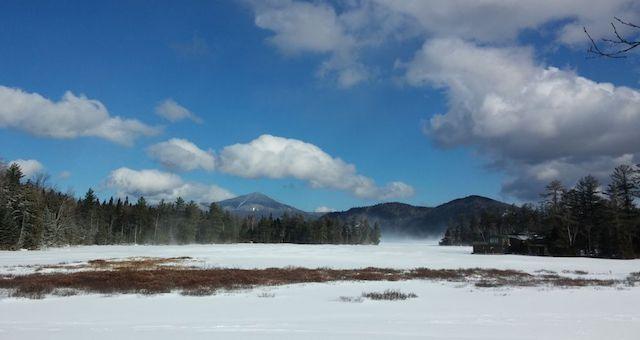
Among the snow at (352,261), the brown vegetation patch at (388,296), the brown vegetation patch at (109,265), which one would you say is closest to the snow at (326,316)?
the brown vegetation patch at (388,296)

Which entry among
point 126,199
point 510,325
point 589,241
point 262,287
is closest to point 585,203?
point 589,241

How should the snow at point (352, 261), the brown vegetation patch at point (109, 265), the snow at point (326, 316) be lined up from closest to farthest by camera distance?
the snow at point (326, 316)
the brown vegetation patch at point (109, 265)
the snow at point (352, 261)

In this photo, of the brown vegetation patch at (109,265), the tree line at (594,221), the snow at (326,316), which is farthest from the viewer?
the tree line at (594,221)

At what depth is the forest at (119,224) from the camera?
7462 cm

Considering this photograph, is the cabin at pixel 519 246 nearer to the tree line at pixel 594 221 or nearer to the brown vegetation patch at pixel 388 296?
the tree line at pixel 594 221

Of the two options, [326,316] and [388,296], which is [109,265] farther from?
[326,316]

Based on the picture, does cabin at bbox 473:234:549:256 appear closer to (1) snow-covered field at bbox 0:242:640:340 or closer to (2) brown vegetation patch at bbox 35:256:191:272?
(1) snow-covered field at bbox 0:242:640:340

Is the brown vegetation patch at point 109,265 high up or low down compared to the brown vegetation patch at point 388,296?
down

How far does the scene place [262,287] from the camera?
26250 mm

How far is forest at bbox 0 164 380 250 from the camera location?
245ft

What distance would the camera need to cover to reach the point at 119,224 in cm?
13488

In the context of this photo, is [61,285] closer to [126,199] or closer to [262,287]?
[262,287]

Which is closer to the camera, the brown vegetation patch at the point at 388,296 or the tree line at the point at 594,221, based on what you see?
the brown vegetation patch at the point at 388,296

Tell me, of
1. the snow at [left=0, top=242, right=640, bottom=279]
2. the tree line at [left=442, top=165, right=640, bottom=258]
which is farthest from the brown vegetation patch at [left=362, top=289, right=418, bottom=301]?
the tree line at [left=442, top=165, right=640, bottom=258]
